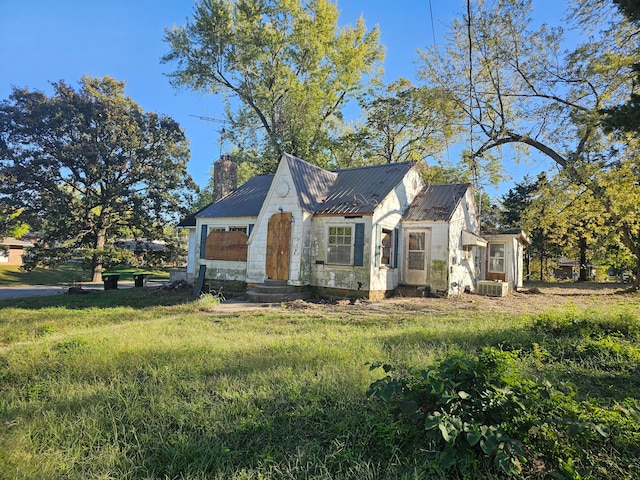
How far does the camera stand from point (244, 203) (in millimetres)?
16156

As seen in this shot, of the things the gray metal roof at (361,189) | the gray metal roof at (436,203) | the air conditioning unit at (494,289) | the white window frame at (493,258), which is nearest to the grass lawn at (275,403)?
the gray metal roof at (361,189)

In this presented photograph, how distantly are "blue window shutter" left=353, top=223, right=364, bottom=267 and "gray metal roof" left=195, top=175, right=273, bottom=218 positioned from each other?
15.5 feet

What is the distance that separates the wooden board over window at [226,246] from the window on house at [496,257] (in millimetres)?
12291

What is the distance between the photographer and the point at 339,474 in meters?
2.45

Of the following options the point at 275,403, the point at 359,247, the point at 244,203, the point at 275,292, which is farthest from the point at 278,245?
the point at 275,403

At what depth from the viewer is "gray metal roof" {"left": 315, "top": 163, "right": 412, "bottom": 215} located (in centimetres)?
1266

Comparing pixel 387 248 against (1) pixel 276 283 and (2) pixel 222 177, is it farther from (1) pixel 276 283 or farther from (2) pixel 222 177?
(2) pixel 222 177

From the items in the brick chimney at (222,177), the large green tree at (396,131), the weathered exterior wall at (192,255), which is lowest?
the weathered exterior wall at (192,255)

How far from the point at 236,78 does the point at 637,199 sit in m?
24.3

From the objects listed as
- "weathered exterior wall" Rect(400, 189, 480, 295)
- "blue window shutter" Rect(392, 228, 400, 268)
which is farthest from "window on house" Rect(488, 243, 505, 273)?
"blue window shutter" Rect(392, 228, 400, 268)

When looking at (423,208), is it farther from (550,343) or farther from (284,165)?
(550,343)

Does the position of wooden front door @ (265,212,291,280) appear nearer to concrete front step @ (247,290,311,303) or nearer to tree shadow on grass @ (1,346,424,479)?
concrete front step @ (247,290,311,303)

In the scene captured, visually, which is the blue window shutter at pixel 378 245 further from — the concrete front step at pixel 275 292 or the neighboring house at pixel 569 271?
the neighboring house at pixel 569 271

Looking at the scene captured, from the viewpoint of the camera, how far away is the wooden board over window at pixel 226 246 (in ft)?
49.0
